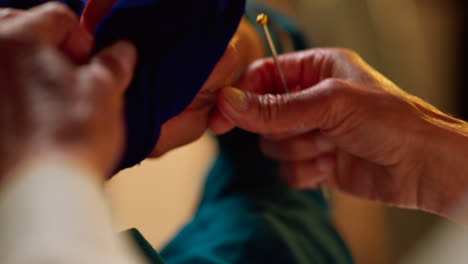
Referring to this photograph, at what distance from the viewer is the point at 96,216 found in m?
0.21

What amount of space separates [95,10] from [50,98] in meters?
0.15

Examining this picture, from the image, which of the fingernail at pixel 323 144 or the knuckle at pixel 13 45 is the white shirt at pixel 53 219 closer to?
the knuckle at pixel 13 45

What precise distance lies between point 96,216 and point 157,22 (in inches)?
7.5

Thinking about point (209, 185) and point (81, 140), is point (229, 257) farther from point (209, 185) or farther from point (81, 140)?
point (81, 140)

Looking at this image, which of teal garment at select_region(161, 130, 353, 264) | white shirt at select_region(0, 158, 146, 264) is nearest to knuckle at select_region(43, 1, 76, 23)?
white shirt at select_region(0, 158, 146, 264)

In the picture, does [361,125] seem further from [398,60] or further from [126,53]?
[398,60]

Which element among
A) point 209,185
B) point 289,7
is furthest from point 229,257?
point 289,7

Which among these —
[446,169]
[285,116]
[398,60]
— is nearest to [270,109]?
[285,116]

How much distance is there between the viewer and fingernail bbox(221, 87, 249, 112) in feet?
1.45

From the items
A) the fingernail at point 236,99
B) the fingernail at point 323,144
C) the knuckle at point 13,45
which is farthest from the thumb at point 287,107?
the knuckle at point 13,45

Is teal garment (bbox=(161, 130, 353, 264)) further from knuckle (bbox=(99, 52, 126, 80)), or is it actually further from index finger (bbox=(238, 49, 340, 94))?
knuckle (bbox=(99, 52, 126, 80))

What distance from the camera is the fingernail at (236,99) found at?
0.44 meters

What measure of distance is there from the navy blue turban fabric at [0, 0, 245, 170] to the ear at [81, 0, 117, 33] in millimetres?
19

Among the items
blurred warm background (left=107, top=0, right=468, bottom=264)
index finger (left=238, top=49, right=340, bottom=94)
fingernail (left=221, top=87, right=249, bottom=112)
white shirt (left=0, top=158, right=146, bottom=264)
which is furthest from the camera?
blurred warm background (left=107, top=0, right=468, bottom=264)
